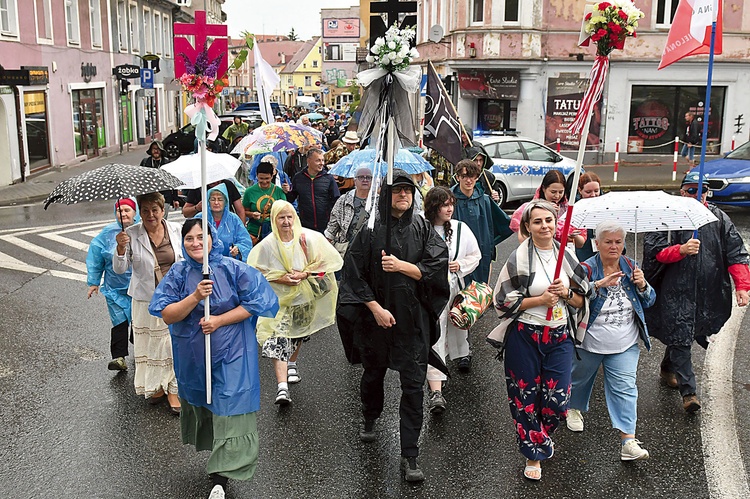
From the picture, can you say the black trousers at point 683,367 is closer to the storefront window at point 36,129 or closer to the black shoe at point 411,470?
the black shoe at point 411,470

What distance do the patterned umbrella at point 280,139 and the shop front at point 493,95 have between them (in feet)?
55.0

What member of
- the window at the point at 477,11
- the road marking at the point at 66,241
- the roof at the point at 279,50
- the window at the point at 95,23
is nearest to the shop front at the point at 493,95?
the window at the point at 477,11

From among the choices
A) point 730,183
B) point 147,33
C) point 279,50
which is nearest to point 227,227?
point 730,183

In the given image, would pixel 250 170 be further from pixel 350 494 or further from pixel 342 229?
pixel 350 494

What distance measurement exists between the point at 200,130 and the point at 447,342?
2.95m

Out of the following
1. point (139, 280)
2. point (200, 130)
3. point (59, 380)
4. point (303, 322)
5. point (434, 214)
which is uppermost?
point (200, 130)

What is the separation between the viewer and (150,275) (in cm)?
604

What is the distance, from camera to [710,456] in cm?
528

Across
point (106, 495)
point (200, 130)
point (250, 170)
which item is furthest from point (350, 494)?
point (250, 170)

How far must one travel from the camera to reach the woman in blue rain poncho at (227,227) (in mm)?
7055

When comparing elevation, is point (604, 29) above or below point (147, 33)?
below

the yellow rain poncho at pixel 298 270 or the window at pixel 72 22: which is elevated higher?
the window at pixel 72 22

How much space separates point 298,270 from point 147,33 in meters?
38.5

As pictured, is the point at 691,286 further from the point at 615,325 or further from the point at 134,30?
the point at 134,30
